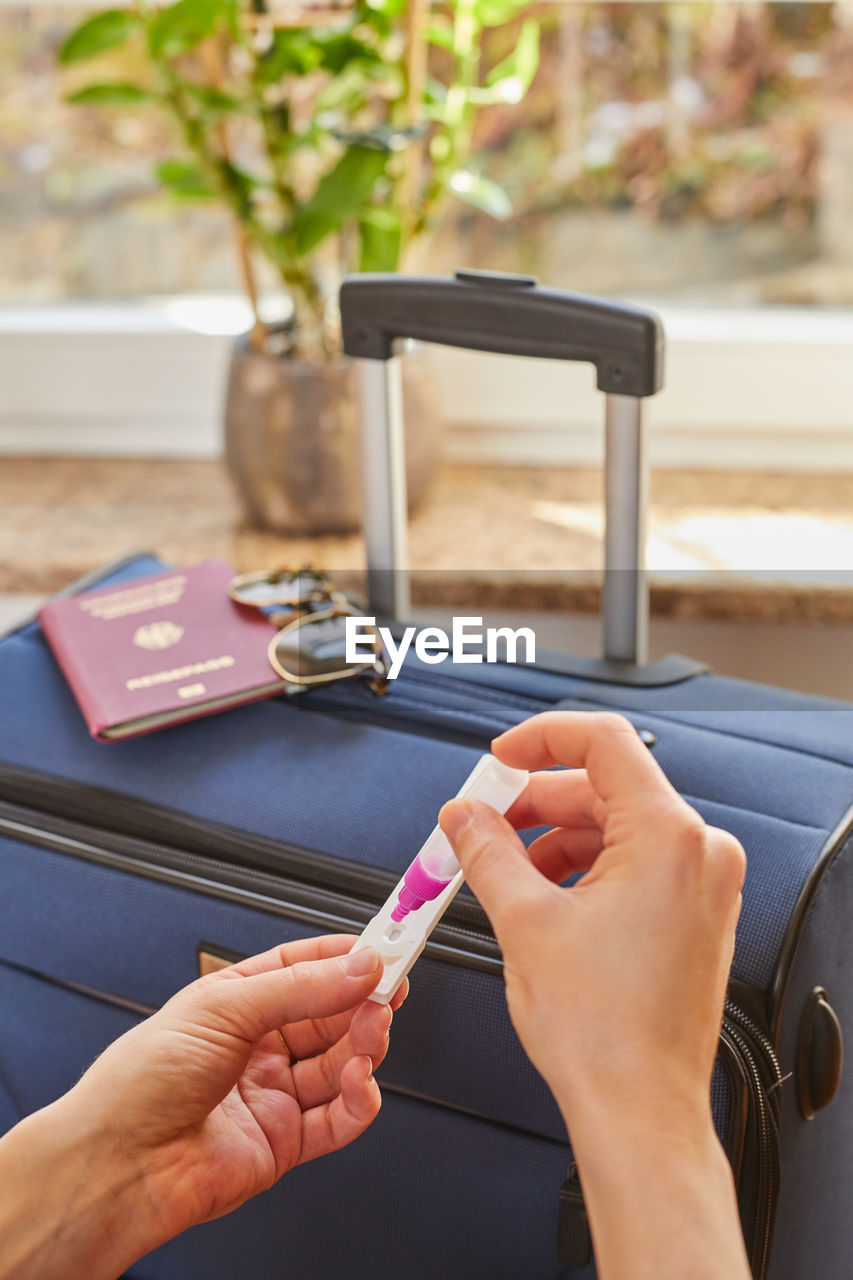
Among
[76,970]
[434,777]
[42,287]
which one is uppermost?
[42,287]

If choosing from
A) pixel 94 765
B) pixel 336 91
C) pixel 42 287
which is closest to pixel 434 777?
pixel 94 765

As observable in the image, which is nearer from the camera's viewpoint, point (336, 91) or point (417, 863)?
point (417, 863)

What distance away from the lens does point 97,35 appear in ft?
2.94

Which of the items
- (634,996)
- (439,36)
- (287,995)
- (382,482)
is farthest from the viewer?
(439,36)

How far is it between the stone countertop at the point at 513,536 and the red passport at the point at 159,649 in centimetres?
27

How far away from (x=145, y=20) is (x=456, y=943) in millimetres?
721

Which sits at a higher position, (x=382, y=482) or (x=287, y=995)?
(x=382, y=482)

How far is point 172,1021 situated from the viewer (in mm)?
465

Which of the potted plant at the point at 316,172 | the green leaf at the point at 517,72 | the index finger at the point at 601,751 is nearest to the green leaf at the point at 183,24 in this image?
the potted plant at the point at 316,172

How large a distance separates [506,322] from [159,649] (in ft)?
0.87

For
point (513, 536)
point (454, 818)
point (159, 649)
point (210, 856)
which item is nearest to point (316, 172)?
point (513, 536)

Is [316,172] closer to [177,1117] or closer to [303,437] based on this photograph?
[303,437]

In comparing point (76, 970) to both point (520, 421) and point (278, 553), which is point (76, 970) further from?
point (520, 421)

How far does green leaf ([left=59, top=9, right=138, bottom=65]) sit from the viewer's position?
89cm
